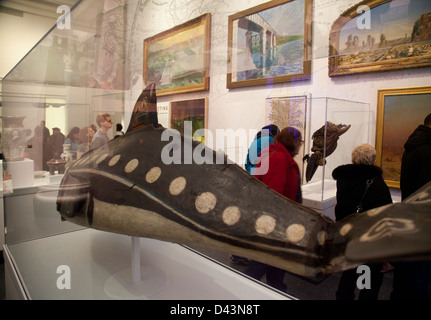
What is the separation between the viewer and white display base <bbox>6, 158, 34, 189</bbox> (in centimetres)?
129

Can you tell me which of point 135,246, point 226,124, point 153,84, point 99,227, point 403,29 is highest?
point 403,29

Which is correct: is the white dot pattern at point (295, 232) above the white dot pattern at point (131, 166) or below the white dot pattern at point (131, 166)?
below

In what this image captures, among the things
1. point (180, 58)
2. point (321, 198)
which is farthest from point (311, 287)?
point (180, 58)

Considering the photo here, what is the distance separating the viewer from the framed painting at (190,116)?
29.8 inches

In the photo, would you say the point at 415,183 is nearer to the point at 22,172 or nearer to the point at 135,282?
the point at 135,282

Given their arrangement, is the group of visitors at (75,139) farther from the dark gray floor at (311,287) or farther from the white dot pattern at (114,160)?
the dark gray floor at (311,287)

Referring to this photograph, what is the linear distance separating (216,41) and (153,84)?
21 cm

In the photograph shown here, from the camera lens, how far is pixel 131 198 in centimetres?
66

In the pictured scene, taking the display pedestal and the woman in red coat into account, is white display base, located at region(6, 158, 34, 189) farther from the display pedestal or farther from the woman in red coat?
the woman in red coat

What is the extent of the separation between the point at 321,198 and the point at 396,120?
65cm

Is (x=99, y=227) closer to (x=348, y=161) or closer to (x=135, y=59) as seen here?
(x=135, y=59)

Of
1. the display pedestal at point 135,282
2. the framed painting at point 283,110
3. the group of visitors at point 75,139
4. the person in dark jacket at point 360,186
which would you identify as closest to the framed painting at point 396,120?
the person in dark jacket at point 360,186

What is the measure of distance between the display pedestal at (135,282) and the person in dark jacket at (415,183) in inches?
30.6
